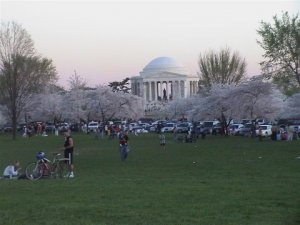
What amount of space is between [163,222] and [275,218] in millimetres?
1757

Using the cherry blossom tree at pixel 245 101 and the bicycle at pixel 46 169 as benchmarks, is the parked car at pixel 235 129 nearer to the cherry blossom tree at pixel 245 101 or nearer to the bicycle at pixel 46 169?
the cherry blossom tree at pixel 245 101

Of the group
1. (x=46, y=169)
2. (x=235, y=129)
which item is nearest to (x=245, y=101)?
(x=235, y=129)

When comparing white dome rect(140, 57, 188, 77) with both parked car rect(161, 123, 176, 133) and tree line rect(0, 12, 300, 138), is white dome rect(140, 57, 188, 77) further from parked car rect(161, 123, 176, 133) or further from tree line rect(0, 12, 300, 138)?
parked car rect(161, 123, 176, 133)

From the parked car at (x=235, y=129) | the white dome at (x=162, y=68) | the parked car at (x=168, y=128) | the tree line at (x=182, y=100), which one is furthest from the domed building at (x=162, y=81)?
the parked car at (x=235, y=129)

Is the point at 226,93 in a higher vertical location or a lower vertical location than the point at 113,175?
higher

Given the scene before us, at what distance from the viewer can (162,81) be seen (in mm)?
148000

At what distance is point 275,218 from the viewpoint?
29.0 ft

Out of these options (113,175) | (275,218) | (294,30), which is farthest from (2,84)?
(275,218)

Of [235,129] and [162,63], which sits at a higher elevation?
[162,63]

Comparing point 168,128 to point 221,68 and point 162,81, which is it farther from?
point 162,81

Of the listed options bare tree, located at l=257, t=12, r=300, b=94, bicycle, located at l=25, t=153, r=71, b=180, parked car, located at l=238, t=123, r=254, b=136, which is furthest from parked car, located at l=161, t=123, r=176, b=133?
bicycle, located at l=25, t=153, r=71, b=180

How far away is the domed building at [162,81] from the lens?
471 ft

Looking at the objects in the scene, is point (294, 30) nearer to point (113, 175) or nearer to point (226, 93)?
point (226, 93)

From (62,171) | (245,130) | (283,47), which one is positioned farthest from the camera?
(245,130)
